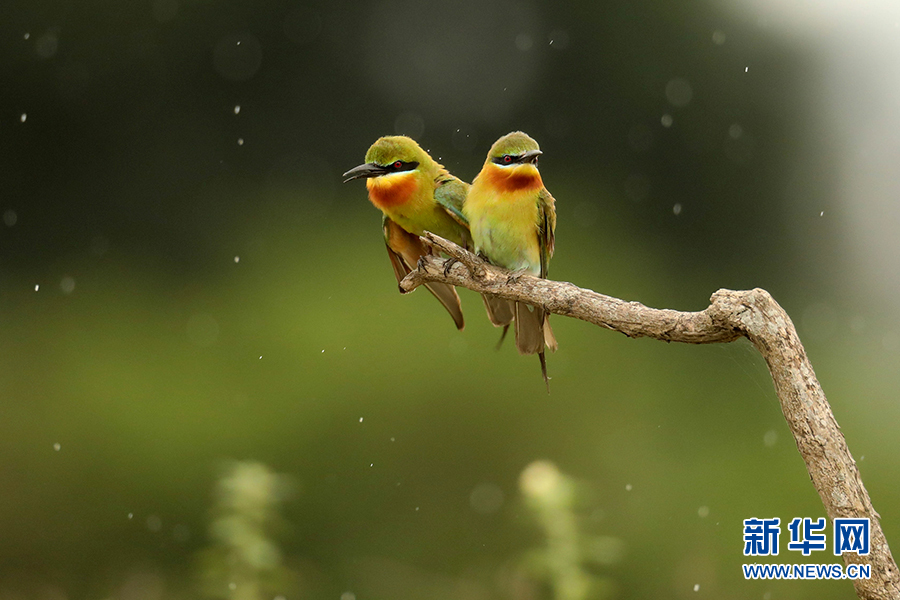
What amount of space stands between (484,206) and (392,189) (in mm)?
207

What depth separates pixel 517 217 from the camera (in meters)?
1.79

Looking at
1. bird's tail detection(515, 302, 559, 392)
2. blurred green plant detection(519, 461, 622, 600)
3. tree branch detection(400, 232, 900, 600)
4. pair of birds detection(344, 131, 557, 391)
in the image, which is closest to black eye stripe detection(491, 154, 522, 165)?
pair of birds detection(344, 131, 557, 391)

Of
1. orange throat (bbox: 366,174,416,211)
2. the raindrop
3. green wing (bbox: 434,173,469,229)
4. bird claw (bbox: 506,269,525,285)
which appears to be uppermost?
the raindrop

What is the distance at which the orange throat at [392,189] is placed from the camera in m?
1.75

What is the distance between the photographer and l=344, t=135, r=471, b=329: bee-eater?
5.72 ft

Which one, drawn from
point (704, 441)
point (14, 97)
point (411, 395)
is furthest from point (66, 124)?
point (704, 441)

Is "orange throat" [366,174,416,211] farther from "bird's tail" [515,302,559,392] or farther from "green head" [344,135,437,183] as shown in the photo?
"bird's tail" [515,302,559,392]

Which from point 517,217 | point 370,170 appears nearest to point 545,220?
point 517,217

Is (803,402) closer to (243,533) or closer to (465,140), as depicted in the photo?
(243,533)

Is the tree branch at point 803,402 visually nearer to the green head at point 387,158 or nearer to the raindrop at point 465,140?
the green head at point 387,158

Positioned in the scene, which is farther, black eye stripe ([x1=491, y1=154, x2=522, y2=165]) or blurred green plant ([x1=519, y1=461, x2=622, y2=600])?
blurred green plant ([x1=519, y1=461, x2=622, y2=600])

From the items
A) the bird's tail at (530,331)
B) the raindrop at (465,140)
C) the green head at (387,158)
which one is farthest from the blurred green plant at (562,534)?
the raindrop at (465,140)

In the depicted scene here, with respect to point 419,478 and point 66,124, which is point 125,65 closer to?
point 66,124

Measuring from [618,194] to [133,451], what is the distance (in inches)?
98.3
